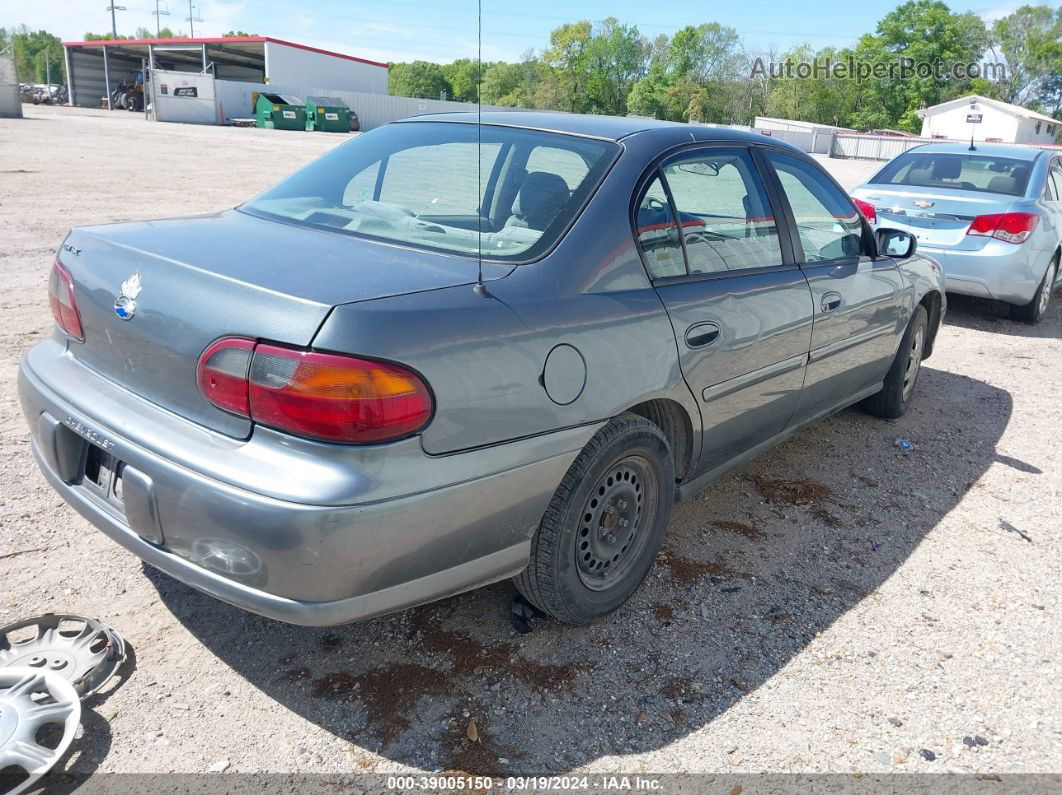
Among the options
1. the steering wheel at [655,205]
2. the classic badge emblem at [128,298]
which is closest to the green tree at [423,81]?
the steering wheel at [655,205]

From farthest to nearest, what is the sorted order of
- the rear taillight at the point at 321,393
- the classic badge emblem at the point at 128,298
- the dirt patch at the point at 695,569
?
the dirt patch at the point at 695,569
the classic badge emblem at the point at 128,298
the rear taillight at the point at 321,393

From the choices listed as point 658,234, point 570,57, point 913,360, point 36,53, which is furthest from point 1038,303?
point 36,53

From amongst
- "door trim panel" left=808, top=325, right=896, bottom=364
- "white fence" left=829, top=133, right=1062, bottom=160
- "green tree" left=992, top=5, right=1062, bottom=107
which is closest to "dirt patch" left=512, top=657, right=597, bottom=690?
"door trim panel" left=808, top=325, right=896, bottom=364

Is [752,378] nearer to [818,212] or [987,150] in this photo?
[818,212]

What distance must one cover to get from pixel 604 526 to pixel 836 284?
6.04 feet

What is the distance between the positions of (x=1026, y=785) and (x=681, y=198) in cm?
217

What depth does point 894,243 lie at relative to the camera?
458 cm

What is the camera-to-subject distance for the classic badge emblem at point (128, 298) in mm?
2441

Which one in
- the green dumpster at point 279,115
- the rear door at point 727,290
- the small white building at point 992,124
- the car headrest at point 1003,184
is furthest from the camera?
the small white building at point 992,124

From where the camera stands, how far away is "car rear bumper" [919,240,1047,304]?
7387mm

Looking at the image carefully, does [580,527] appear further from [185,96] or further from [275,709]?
[185,96]

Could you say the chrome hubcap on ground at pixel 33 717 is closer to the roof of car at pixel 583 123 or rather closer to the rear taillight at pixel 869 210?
the roof of car at pixel 583 123

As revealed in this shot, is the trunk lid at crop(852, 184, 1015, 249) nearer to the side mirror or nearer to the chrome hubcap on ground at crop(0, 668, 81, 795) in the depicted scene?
the side mirror

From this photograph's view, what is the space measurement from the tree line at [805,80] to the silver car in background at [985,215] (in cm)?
8080
